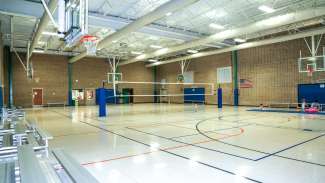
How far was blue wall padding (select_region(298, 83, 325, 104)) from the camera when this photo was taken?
15311 millimetres

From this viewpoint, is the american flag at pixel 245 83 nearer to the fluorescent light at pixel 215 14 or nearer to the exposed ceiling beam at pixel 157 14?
the fluorescent light at pixel 215 14

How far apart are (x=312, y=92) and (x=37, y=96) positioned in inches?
→ 948

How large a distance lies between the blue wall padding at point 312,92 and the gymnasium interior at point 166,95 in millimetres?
64

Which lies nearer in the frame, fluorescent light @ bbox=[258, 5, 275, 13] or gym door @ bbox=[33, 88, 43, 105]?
fluorescent light @ bbox=[258, 5, 275, 13]

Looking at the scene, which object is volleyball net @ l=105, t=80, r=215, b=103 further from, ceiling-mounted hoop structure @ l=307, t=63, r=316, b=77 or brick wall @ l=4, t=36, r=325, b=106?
ceiling-mounted hoop structure @ l=307, t=63, r=316, b=77

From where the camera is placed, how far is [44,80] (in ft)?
76.2

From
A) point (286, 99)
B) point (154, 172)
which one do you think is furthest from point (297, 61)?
point (154, 172)

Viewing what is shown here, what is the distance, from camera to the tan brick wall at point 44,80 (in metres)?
21.8

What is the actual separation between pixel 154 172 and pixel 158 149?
5.05ft

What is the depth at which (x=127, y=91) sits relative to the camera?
28.8 meters

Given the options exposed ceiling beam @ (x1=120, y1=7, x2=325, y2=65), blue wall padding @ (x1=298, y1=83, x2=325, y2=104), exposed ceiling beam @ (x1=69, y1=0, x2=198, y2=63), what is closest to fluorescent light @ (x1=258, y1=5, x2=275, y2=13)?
exposed ceiling beam @ (x1=120, y1=7, x2=325, y2=65)

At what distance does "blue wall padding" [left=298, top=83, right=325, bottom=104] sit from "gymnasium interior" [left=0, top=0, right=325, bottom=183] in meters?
0.06

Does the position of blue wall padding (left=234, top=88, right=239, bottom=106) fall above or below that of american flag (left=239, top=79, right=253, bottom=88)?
below

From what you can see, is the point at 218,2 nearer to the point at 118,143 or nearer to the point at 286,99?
the point at 118,143
